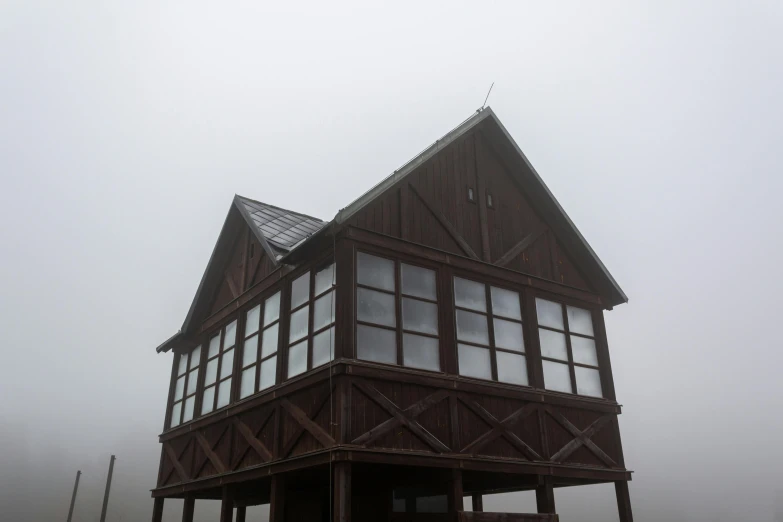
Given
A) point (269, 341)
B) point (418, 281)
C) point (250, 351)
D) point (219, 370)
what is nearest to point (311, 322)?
point (269, 341)

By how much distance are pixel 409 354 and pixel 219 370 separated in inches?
220

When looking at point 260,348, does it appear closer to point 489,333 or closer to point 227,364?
point 227,364

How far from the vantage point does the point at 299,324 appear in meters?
12.8

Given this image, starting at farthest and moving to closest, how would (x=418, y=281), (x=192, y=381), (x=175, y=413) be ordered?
(x=175, y=413)
(x=192, y=381)
(x=418, y=281)

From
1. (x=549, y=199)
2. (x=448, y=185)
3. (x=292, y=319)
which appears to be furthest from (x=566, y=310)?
(x=292, y=319)

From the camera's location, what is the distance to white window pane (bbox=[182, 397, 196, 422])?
1656cm

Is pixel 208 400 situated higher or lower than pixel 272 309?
lower

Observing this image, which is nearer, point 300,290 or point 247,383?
point 300,290

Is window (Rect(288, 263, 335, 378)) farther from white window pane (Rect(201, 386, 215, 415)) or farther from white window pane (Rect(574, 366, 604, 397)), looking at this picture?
white window pane (Rect(574, 366, 604, 397))

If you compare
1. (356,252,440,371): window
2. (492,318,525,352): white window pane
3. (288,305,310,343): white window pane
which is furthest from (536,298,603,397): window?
(288,305,310,343): white window pane

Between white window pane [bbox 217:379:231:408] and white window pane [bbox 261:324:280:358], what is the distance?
169 cm

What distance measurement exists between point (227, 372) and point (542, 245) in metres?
7.43

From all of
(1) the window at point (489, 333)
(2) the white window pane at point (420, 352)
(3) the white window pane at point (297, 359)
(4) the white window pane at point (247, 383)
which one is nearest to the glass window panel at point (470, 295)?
(1) the window at point (489, 333)

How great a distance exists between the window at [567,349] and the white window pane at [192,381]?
8.32m
